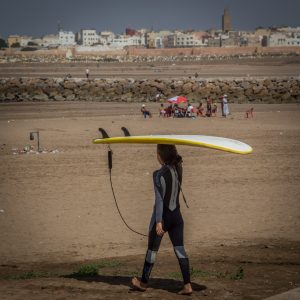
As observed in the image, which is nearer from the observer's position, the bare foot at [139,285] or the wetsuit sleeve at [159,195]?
the wetsuit sleeve at [159,195]

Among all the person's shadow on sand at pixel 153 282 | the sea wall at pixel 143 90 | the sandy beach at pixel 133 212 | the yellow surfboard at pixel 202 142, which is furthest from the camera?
the sea wall at pixel 143 90

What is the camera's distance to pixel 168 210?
7.97 metres

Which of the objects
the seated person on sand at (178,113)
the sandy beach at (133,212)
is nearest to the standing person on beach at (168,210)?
the sandy beach at (133,212)

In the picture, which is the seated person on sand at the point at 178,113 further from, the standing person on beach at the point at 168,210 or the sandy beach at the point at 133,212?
the standing person on beach at the point at 168,210

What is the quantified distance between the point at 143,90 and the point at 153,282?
39.2 m

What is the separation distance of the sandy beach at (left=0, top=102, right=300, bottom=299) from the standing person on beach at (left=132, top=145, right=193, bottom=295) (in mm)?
248

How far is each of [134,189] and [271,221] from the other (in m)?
3.60

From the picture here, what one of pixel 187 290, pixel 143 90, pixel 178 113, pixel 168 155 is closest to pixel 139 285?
pixel 187 290

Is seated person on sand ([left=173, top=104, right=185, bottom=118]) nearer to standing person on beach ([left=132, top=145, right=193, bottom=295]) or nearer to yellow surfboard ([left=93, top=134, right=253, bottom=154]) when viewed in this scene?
yellow surfboard ([left=93, top=134, right=253, bottom=154])

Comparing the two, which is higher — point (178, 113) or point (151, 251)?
point (151, 251)

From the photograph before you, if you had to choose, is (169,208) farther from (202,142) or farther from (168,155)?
A: (202,142)

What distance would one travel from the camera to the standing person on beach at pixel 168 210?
26.0 feet

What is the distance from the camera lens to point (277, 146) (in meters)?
22.1

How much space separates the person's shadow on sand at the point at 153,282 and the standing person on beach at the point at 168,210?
0.25m
